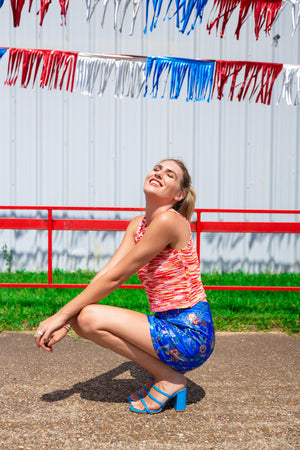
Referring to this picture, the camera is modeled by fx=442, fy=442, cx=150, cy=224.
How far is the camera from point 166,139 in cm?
601

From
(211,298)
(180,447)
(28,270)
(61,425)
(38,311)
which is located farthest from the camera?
(28,270)

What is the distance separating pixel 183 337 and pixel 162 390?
0.34 meters

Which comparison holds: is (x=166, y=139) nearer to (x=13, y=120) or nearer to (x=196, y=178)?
(x=196, y=178)

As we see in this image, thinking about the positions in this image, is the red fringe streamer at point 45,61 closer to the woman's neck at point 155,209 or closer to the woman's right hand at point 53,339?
the woman's neck at point 155,209

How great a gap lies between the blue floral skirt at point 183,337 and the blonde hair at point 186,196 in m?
0.59

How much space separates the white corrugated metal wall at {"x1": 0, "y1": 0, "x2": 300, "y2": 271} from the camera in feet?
19.5

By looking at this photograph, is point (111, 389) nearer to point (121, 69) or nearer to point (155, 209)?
point (155, 209)

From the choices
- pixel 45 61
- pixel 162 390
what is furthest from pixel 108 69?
pixel 162 390

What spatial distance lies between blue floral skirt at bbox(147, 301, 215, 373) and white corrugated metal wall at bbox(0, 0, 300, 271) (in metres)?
3.48

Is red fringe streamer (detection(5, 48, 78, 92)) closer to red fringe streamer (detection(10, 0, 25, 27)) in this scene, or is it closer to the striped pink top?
red fringe streamer (detection(10, 0, 25, 27))

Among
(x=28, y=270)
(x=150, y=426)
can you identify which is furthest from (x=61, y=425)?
(x=28, y=270)

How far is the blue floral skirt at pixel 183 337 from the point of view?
2.43 metres

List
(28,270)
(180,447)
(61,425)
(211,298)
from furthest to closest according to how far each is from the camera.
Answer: (28,270), (211,298), (61,425), (180,447)

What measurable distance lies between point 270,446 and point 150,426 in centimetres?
62
